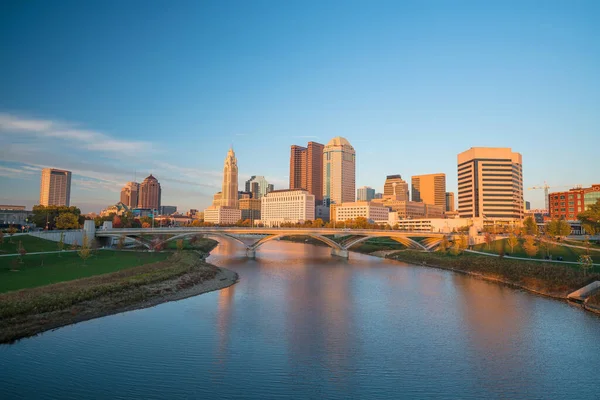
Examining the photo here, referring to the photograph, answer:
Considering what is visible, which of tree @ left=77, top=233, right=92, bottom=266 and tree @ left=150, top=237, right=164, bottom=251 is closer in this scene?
tree @ left=77, top=233, right=92, bottom=266

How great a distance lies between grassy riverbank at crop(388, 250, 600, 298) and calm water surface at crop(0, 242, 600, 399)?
4.63 m

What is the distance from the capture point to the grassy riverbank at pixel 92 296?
23.5 metres

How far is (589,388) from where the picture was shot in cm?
1784

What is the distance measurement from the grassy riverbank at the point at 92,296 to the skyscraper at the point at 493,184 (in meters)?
111

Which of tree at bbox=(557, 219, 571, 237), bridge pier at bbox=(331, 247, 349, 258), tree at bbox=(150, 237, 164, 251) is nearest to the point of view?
tree at bbox=(557, 219, 571, 237)

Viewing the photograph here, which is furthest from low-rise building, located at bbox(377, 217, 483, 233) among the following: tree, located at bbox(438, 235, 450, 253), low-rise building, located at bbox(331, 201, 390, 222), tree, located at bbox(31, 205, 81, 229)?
tree, located at bbox(31, 205, 81, 229)

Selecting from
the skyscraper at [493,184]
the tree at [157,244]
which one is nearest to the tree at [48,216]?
the tree at [157,244]

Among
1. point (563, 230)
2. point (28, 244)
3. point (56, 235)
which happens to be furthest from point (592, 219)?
point (56, 235)

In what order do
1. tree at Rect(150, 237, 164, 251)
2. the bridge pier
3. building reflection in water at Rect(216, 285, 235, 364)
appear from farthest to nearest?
the bridge pier → tree at Rect(150, 237, 164, 251) → building reflection in water at Rect(216, 285, 235, 364)

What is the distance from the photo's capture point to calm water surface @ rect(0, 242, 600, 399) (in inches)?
674

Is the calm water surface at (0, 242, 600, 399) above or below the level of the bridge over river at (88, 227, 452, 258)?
below

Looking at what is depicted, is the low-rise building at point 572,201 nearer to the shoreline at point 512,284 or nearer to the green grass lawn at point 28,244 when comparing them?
the shoreline at point 512,284

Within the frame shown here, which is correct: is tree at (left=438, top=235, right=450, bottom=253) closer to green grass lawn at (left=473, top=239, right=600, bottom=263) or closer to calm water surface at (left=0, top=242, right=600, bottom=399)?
green grass lawn at (left=473, top=239, right=600, bottom=263)

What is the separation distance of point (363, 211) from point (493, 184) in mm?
63640
